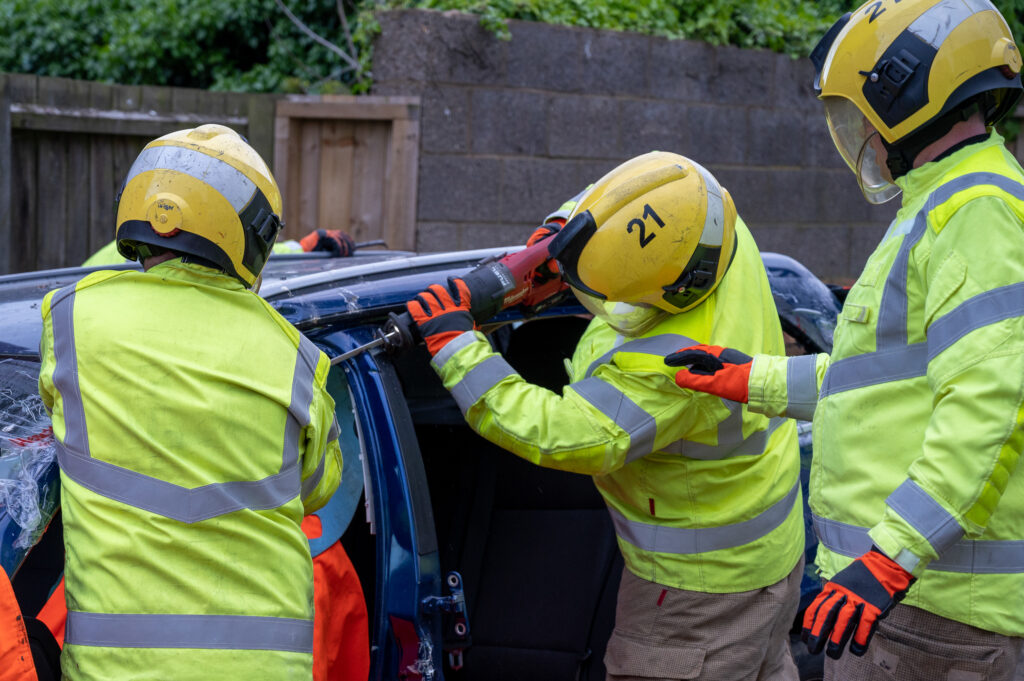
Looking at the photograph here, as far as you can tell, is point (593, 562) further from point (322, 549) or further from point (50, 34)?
point (50, 34)

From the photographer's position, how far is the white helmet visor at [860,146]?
2.06m

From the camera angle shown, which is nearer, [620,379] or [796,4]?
[620,379]

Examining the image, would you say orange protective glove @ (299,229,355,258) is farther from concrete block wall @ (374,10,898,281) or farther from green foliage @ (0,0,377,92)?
green foliage @ (0,0,377,92)

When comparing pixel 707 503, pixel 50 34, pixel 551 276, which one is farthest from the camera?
pixel 50 34

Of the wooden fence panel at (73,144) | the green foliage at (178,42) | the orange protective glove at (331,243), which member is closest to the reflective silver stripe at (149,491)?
the orange protective glove at (331,243)

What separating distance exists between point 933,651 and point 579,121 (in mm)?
5046

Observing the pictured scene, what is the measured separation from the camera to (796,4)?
8.30 m

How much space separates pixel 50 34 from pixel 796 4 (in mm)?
5770

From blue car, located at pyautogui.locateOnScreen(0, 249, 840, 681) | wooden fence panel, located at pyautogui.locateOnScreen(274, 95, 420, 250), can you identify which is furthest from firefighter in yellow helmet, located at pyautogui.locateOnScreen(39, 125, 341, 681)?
wooden fence panel, located at pyautogui.locateOnScreen(274, 95, 420, 250)

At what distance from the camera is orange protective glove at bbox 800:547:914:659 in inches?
66.1

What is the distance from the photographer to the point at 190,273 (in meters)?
1.80

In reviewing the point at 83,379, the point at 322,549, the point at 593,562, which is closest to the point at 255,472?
the point at 83,379

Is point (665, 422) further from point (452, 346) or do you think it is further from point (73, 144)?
point (73, 144)

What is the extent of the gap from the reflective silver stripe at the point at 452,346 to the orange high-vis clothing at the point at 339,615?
44 centimetres
